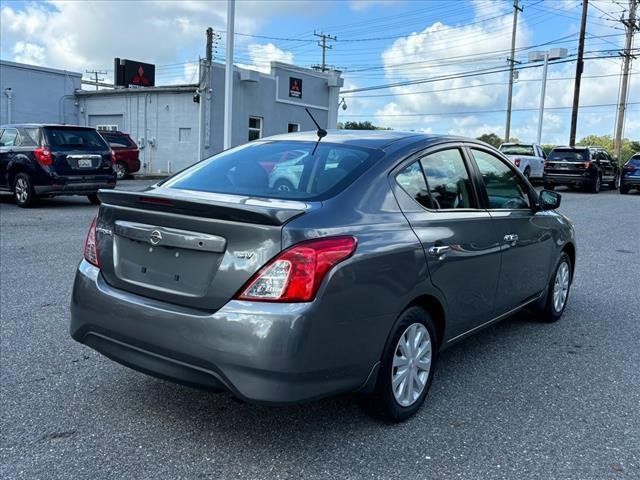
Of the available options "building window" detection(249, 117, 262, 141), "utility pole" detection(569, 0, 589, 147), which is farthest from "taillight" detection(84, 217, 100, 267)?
"utility pole" detection(569, 0, 589, 147)

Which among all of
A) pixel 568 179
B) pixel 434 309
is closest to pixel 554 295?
pixel 434 309

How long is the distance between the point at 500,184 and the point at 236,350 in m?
2.70

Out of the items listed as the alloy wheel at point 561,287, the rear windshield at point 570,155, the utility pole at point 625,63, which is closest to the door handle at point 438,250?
the alloy wheel at point 561,287

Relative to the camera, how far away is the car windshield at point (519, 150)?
83.1 ft

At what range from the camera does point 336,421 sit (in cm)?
346

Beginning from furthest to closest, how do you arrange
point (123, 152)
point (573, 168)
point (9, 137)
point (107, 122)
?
point (107, 122) < point (573, 168) < point (123, 152) < point (9, 137)

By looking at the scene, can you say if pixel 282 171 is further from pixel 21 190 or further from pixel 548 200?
pixel 21 190

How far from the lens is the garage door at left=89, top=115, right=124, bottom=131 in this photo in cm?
3134

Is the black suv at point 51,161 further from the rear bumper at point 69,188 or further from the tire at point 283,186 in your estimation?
the tire at point 283,186

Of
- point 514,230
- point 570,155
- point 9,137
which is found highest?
point 570,155

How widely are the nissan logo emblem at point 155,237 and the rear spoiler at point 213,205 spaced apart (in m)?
0.12

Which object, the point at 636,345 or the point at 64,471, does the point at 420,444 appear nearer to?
the point at 64,471

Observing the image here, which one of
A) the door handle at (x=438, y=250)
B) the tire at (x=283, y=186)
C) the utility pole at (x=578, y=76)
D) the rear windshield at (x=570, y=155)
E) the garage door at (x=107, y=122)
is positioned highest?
the utility pole at (x=578, y=76)

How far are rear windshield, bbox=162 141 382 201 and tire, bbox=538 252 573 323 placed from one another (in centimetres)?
263
